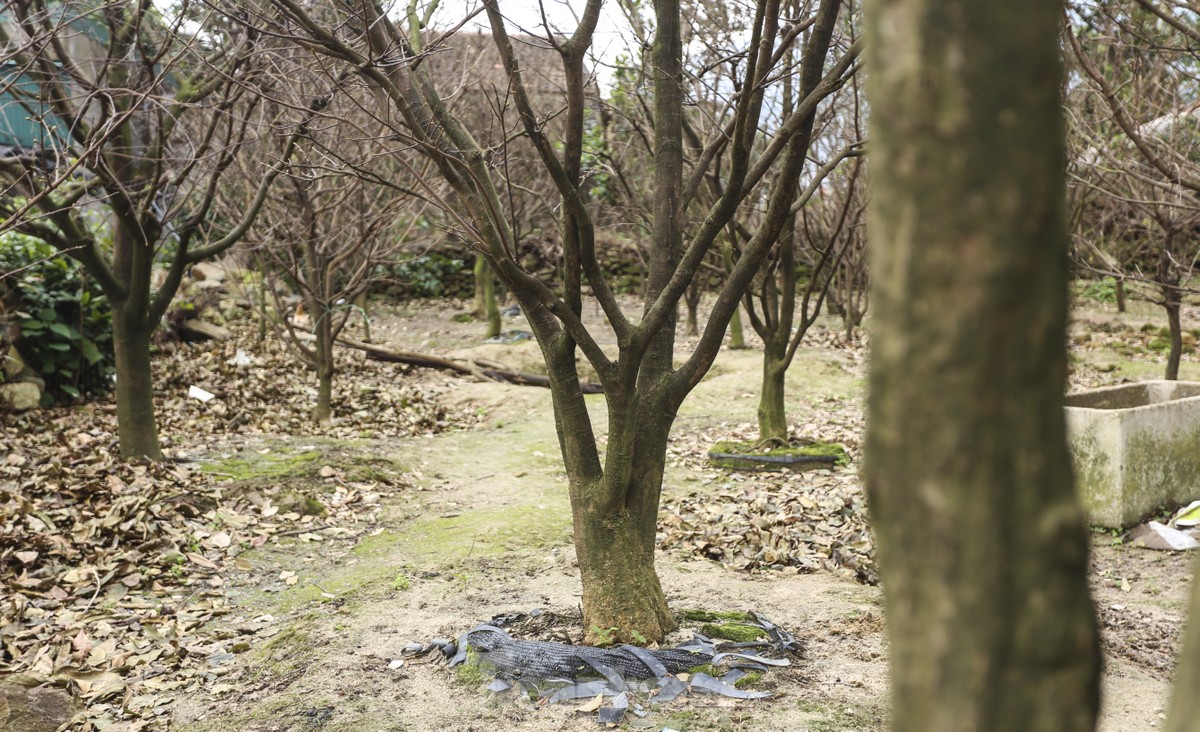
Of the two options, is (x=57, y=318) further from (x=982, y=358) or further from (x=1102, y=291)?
(x=1102, y=291)

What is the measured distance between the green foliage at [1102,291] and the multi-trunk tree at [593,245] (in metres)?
16.9

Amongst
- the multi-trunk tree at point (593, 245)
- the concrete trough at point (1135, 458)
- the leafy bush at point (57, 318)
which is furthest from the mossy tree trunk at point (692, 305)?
the multi-trunk tree at point (593, 245)

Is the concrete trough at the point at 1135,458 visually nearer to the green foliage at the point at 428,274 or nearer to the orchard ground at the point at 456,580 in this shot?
the orchard ground at the point at 456,580

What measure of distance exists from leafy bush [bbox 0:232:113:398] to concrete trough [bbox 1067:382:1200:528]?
8.53 m

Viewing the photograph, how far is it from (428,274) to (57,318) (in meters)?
12.1

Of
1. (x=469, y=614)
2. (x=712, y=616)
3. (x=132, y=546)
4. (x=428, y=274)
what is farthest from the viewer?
(x=428, y=274)

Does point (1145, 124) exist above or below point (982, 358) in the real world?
above

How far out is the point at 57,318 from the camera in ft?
27.8

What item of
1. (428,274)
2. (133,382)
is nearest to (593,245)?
(133,382)

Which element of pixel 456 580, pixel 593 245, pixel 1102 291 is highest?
pixel 1102 291

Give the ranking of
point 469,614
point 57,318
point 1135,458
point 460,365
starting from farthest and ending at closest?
point 460,365 < point 57,318 < point 1135,458 < point 469,614

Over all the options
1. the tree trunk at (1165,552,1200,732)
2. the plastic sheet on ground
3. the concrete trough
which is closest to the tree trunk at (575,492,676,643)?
the plastic sheet on ground

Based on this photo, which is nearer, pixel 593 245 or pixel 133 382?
pixel 593 245

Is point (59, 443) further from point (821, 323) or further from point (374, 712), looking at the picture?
point (821, 323)
